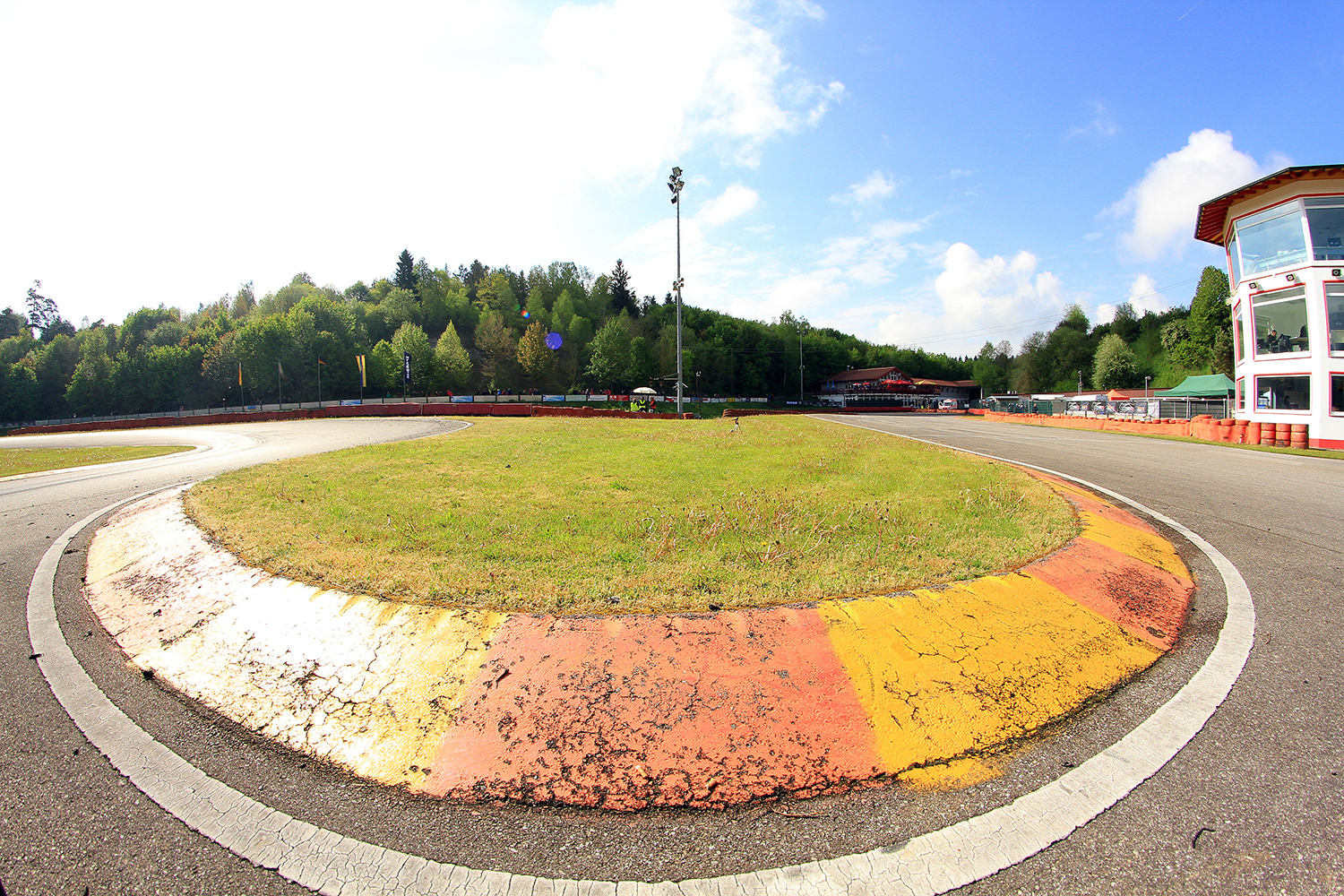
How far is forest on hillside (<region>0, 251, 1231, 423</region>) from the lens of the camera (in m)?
68.1

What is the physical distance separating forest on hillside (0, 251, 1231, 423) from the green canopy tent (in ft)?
88.6

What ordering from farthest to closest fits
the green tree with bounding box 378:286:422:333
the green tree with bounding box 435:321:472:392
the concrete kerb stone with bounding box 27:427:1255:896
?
the green tree with bounding box 378:286:422:333, the green tree with bounding box 435:321:472:392, the concrete kerb stone with bounding box 27:427:1255:896

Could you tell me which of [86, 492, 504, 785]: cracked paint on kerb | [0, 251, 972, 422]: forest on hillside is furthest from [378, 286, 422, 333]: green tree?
[86, 492, 504, 785]: cracked paint on kerb

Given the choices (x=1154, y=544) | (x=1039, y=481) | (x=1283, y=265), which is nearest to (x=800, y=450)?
(x=1039, y=481)

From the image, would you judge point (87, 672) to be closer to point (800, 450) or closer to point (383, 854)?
point (383, 854)

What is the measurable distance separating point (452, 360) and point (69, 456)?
53295mm

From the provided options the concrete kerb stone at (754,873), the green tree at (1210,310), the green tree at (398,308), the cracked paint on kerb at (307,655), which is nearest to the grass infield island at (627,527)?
the cracked paint on kerb at (307,655)

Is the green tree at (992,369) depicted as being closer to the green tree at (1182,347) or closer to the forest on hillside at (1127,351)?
the forest on hillside at (1127,351)

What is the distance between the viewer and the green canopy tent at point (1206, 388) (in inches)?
1924

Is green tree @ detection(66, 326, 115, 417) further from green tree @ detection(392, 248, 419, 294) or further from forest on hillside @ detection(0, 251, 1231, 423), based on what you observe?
green tree @ detection(392, 248, 419, 294)

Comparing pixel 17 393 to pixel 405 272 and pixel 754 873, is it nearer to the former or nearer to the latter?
pixel 405 272

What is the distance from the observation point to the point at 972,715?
273cm

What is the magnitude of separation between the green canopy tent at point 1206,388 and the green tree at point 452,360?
77526 mm

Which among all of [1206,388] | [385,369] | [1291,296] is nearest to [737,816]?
[1291,296]
